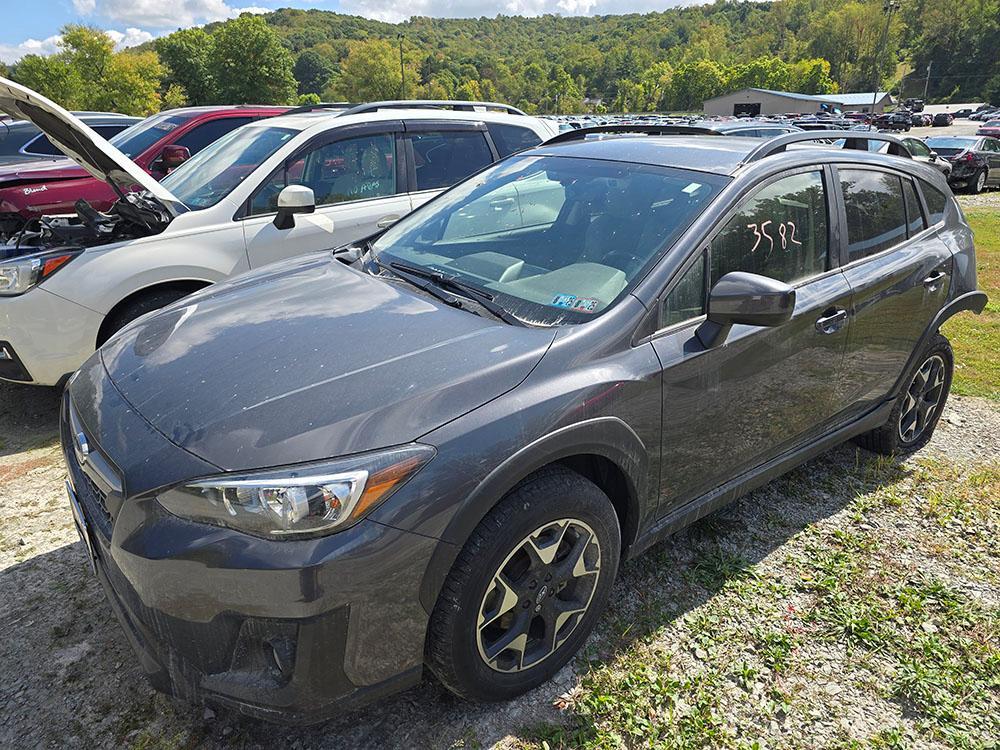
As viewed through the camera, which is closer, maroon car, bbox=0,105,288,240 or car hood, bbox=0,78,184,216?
car hood, bbox=0,78,184,216

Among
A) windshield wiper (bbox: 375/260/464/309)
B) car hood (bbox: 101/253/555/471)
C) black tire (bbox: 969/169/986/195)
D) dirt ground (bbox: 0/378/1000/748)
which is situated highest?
windshield wiper (bbox: 375/260/464/309)

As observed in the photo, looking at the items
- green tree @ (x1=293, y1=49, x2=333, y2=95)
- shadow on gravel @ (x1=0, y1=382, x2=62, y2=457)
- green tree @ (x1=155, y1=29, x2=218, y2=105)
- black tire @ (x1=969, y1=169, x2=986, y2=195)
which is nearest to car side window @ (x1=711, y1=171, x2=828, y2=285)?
shadow on gravel @ (x1=0, y1=382, x2=62, y2=457)

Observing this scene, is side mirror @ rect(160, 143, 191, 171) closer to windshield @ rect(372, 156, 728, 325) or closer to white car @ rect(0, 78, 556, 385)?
white car @ rect(0, 78, 556, 385)

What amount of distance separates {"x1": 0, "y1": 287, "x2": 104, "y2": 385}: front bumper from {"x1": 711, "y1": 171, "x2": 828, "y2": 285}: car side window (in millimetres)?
3574

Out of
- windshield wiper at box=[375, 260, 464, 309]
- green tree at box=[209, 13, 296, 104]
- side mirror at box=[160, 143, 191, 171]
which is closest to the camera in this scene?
windshield wiper at box=[375, 260, 464, 309]

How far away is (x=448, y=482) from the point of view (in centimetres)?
180

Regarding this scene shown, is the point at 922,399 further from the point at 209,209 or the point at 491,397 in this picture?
the point at 209,209

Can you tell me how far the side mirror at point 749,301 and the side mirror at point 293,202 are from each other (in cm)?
270

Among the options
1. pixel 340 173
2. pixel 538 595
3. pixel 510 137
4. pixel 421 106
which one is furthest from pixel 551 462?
pixel 421 106

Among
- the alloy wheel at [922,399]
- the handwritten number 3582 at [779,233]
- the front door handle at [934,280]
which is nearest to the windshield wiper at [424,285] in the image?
the handwritten number 3582 at [779,233]

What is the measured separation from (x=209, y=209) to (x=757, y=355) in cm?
362

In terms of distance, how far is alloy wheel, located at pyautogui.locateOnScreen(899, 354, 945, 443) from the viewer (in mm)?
3766

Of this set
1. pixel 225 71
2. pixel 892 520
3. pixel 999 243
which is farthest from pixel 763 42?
pixel 892 520

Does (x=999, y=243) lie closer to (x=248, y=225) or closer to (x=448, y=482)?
(x=248, y=225)
